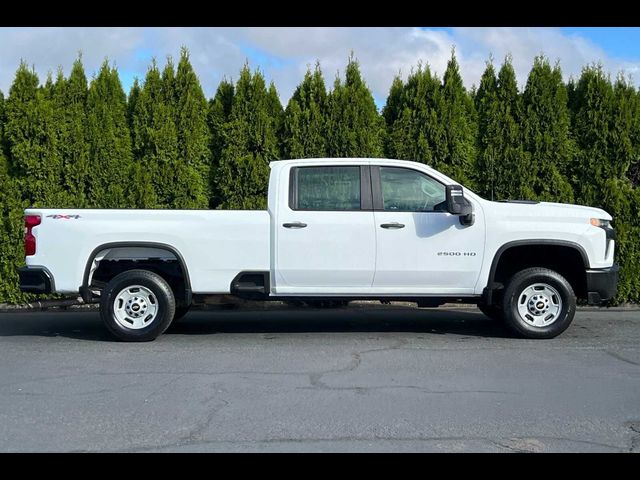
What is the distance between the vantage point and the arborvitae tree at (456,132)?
11461mm

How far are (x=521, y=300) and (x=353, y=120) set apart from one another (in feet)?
15.4

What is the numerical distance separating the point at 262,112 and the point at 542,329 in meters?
5.83

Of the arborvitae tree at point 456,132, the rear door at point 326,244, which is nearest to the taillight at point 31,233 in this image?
the rear door at point 326,244

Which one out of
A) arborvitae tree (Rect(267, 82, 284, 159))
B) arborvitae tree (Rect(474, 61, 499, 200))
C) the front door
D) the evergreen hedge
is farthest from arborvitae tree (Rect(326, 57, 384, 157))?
the front door

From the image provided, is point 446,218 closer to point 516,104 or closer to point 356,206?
point 356,206

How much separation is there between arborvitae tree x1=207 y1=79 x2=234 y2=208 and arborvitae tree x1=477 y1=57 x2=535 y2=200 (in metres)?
4.26

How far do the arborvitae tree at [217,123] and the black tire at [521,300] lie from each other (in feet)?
17.6

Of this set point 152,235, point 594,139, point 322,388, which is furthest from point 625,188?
point 152,235

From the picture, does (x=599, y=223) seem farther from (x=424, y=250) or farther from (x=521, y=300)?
(x=424, y=250)

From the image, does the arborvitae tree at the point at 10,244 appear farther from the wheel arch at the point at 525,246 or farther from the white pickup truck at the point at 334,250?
the wheel arch at the point at 525,246

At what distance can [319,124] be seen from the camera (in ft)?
37.9

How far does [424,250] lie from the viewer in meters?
7.99
